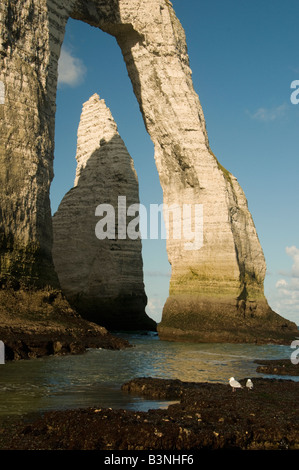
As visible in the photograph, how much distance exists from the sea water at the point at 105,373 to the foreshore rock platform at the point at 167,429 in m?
0.97

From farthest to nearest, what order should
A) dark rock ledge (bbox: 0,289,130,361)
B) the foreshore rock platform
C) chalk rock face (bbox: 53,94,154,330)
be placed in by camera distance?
1. chalk rock face (bbox: 53,94,154,330)
2. dark rock ledge (bbox: 0,289,130,361)
3. the foreshore rock platform

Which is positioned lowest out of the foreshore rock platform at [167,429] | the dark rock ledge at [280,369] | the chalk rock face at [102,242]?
the dark rock ledge at [280,369]

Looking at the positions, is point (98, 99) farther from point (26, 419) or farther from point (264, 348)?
point (26, 419)

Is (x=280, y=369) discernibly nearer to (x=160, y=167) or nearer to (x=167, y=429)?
(x=167, y=429)

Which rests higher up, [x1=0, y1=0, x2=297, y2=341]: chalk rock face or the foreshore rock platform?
[x1=0, y1=0, x2=297, y2=341]: chalk rock face

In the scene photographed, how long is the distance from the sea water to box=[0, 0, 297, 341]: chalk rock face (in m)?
4.69

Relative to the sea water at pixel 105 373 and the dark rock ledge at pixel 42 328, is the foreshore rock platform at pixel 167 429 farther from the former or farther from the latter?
the dark rock ledge at pixel 42 328

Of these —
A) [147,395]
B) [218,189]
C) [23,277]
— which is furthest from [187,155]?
[147,395]

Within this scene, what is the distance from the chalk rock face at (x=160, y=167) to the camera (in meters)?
18.3

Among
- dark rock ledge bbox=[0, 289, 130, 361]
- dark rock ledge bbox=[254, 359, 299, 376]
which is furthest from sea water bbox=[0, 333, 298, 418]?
dark rock ledge bbox=[0, 289, 130, 361]

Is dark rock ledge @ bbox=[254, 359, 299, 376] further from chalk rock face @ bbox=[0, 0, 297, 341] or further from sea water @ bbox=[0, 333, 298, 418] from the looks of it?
chalk rock face @ bbox=[0, 0, 297, 341]

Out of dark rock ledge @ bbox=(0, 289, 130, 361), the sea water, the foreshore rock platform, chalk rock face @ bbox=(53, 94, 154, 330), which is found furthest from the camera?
chalk rock face @ bbox=(53, 94, 154, 330)

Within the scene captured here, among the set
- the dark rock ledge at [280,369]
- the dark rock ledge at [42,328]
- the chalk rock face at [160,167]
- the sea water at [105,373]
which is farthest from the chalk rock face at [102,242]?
the dark rock ledge at [280,369]

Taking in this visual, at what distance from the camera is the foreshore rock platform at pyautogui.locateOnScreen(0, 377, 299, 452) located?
5.19 m
